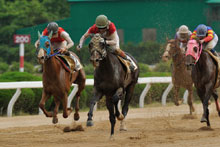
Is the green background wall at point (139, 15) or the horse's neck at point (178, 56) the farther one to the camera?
the green background wall at point (139, 15)

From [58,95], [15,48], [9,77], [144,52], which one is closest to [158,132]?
[58,95]

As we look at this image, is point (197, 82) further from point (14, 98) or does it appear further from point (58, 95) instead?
point (14, 98)

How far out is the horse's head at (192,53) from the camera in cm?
921

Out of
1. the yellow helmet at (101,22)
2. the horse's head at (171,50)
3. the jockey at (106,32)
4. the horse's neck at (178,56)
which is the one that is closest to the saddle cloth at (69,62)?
the jockey at (106,32)

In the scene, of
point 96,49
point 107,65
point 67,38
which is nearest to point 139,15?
point 67,38

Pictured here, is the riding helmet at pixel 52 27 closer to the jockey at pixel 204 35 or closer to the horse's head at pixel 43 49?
the horse's head at pixel 43 49

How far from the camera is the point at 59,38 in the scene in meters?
9.86

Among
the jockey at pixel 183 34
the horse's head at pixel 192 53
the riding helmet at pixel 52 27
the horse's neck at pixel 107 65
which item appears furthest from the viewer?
the jockey at pixel 183 34

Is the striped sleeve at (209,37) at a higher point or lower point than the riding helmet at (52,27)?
lower

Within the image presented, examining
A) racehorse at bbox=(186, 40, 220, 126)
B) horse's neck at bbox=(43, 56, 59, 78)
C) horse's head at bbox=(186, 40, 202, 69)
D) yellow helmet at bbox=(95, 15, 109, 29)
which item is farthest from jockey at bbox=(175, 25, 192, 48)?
yellow helmet at bbox=(95, 15, 109, 29)

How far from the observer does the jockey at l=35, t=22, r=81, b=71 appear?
9.46m

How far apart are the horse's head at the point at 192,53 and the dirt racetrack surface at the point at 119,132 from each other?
111 cm

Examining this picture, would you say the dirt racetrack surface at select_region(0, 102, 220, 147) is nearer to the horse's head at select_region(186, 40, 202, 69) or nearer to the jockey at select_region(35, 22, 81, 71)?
the horse's head at select_region(186, 40, 202, 69)

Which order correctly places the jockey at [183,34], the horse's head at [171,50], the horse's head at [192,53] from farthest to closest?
the horse's head at [171,50]
the jockey at [183,34]
the horse's head at [192,53]
